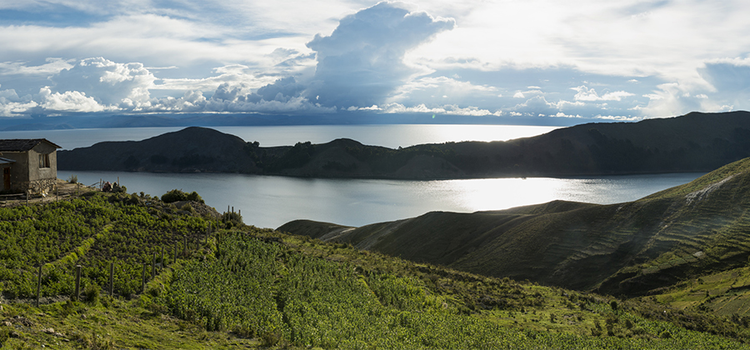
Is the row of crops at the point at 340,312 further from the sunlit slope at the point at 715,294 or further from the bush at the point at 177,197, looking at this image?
the bush at the point at 177,197

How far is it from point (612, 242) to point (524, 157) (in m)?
145

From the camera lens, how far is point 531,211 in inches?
2783

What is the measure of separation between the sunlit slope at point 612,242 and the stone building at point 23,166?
3839 cm

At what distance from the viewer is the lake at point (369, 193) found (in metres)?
106

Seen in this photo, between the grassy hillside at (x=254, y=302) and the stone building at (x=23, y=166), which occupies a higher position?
the stone building at (x=23, y=166)

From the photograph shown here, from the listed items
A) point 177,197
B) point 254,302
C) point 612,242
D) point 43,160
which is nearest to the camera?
point 254,302

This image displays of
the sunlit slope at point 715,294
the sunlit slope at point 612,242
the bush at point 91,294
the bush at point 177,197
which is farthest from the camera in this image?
the bush at point 177,197

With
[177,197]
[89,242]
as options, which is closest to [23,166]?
[89,242]

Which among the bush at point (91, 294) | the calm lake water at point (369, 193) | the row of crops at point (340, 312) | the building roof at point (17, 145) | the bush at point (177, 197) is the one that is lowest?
the calm lake water at point (369, 193)

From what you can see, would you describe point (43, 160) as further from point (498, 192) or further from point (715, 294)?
point (498, 192)

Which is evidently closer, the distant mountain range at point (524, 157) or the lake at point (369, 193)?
the lake at point (369, 193)

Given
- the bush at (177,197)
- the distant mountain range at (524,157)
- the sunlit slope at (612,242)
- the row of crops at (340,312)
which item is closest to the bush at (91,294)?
the row of crops at (340,312)

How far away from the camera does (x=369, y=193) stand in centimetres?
13512

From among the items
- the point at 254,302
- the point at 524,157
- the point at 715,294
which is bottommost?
the point at 715,294
